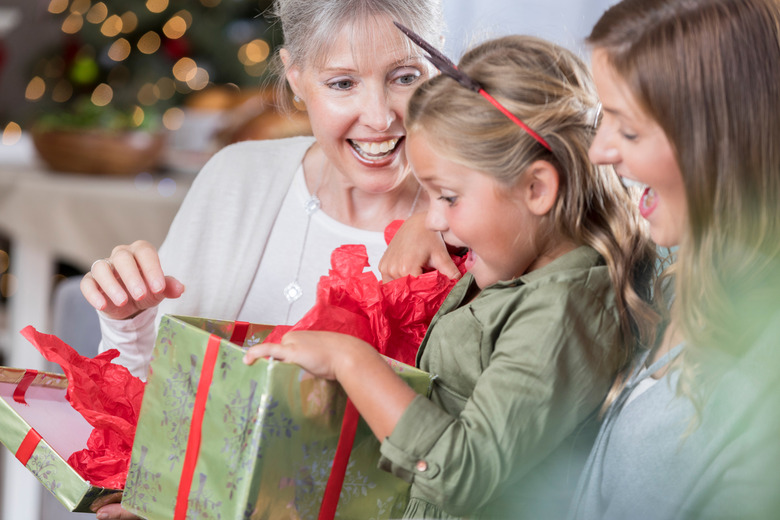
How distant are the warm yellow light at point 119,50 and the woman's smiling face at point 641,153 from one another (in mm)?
2699

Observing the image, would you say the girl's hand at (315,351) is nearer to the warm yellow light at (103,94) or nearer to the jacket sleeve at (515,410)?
the jacket sleeve at (515,410)

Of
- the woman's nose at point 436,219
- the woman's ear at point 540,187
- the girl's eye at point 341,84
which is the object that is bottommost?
the woman's nose at point 436,219

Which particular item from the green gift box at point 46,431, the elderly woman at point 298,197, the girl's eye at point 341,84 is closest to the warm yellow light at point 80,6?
the elderly woman at point 298,197

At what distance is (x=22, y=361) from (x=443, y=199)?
6.18 feet

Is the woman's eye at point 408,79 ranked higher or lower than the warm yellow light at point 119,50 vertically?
higher

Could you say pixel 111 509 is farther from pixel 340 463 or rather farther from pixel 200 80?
pixel 200 80

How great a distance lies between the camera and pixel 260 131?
7.97ft

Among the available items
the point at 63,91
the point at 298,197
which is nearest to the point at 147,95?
the point at 63,91

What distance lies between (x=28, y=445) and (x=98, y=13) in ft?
8.47

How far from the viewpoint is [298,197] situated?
1.40 meters

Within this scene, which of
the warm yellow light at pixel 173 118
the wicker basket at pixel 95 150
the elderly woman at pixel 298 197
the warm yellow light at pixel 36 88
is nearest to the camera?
the elderly woman at pixel 298 197

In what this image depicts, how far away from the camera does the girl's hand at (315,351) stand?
773mm

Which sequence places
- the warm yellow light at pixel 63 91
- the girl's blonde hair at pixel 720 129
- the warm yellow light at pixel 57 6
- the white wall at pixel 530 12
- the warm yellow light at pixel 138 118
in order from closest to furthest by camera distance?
the girl's blonde hair at pixel 720 129 < the white wall at pixel 530 12 < the warm yellow light at pixel 138 118 < the warm yellow light at pixel 57 6 < the warm yellow light at pixel 63 91

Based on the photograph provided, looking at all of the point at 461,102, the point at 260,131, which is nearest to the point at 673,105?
the point at 461,102
